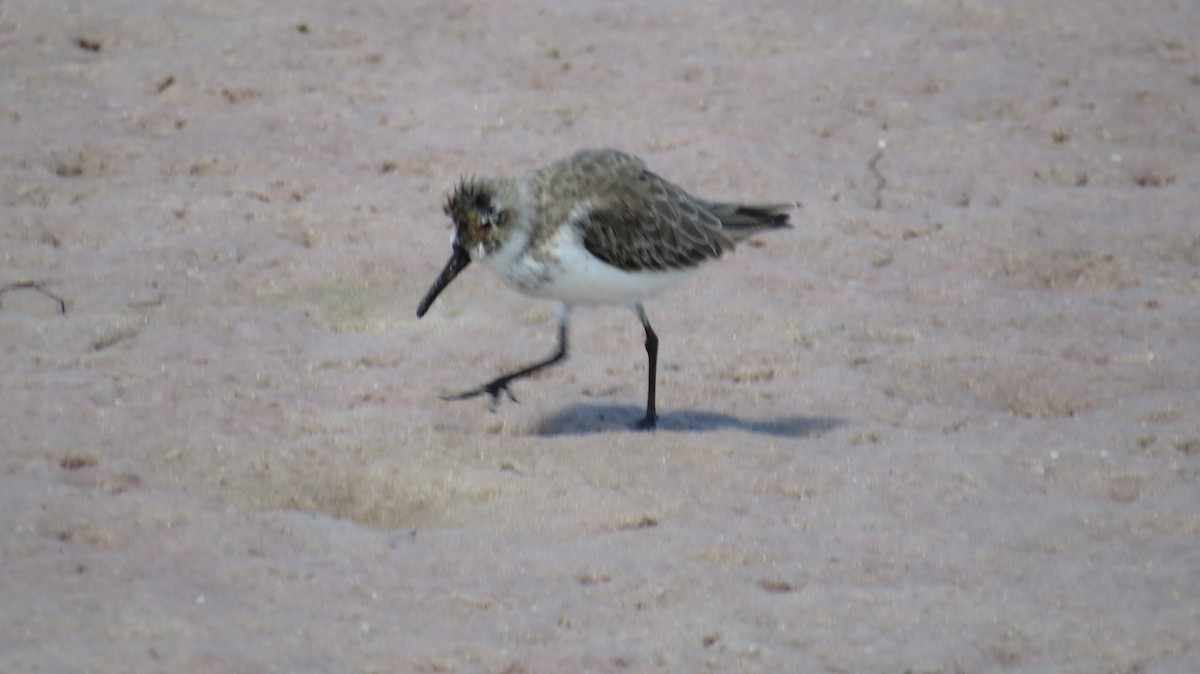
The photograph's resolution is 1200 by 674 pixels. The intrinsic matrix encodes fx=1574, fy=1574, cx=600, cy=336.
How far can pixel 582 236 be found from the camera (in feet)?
23.2

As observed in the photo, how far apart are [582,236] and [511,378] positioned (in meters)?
0.77

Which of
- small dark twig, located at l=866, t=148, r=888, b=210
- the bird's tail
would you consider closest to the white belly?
the bird's tail

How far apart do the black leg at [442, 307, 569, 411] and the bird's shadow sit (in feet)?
0.78

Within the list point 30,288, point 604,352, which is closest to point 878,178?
point 604,352

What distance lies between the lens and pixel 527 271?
7.04 m

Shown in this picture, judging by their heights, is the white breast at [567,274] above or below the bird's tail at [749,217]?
below

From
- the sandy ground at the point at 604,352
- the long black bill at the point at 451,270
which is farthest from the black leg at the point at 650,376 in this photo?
the long black bill at the point at 451,270

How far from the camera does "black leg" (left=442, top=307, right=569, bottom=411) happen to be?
7305mm

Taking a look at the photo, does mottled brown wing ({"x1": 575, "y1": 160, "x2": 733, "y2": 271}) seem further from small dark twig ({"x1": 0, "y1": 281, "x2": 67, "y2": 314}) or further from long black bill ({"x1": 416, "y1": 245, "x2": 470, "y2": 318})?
small dark twig ({"x1": 0, "y1": 281, "x2": 67, "y2": 314})

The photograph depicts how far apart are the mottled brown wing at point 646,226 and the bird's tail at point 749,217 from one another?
86 mm

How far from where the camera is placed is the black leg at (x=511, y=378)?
288 inches

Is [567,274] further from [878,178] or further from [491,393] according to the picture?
[878,178]

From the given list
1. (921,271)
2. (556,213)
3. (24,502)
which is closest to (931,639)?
(556,213)

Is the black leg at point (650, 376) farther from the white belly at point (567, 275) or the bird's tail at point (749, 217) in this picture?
the bird's tail at point (749, 217)
